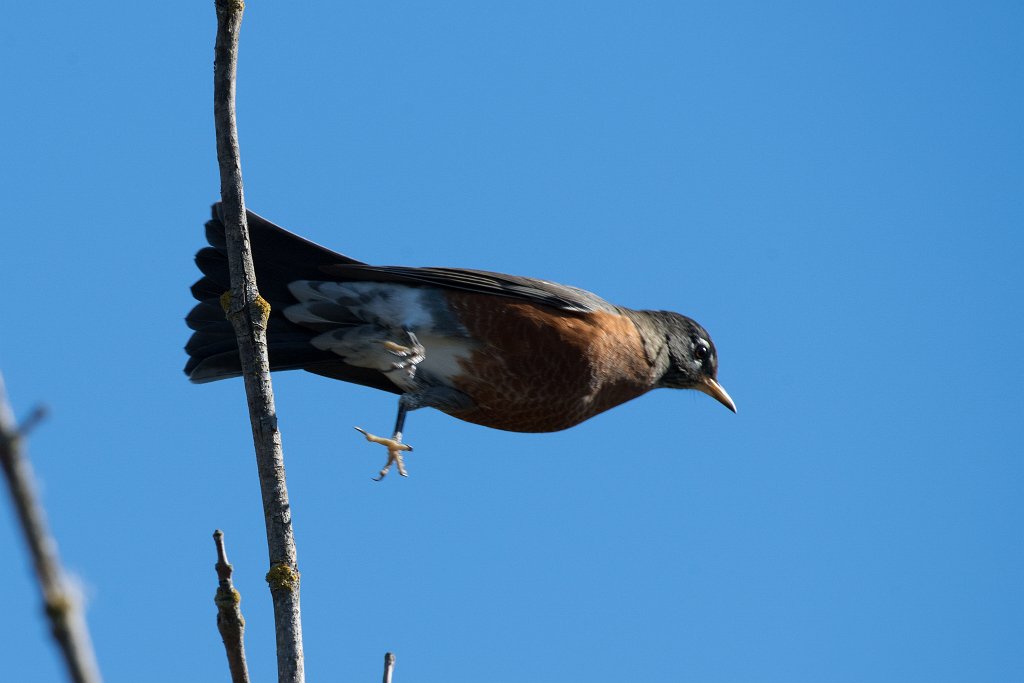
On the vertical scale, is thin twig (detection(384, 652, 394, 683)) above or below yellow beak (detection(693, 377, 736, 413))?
below

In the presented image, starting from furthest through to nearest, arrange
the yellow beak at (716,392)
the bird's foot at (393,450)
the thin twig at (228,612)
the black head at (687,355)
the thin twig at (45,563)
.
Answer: the yellow beak at (716,392), the black head at (687,355), the bird's foot at (393,450), the thin twig at (228,612), the thin twig at (45,563)

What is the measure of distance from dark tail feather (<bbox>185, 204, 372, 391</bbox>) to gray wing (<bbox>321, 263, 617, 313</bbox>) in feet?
0.25

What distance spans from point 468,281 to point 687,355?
172 cm

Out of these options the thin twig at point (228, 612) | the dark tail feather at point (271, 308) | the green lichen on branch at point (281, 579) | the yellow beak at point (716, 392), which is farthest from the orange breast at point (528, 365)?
the thin twig at point (228, 612)

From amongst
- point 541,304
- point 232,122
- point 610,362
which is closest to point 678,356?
point 610,362

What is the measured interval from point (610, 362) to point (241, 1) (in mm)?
2895

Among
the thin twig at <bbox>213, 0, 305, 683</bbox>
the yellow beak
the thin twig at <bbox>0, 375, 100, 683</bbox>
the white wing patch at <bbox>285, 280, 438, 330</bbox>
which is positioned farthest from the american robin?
the thin twig at <bbox>0, 375, 100, 683</bbox>

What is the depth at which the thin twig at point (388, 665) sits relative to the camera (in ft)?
8.32

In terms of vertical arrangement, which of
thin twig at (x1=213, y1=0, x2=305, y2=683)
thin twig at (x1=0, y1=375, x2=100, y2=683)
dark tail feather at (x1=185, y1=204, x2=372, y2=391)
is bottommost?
thin twig at (x1=0, y1=375, x2=100, y2=683)

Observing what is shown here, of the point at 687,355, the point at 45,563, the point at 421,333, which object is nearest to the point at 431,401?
the point at 421,333

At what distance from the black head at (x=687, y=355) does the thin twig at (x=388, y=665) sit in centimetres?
373

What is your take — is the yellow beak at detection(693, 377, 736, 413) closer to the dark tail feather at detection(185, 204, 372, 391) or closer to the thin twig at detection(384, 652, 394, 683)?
the dark tail feather at detection(185, 204, 372, 391)

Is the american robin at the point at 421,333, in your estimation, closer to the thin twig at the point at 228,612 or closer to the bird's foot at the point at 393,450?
the bird's foot at the point at 393,450

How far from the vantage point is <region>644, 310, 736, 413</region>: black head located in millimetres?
6262
